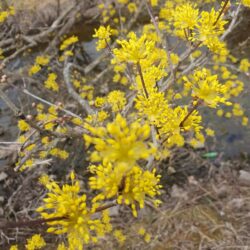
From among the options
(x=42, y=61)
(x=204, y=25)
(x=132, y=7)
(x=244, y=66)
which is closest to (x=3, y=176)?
(x=42, y=61)

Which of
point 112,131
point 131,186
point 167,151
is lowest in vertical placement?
point 167,151

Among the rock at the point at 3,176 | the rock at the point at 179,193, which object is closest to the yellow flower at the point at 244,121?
the rock at the point at 179,193

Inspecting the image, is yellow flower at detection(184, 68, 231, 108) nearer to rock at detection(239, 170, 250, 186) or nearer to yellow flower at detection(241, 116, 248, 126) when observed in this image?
rock at detection(239, 170, 250, 186)

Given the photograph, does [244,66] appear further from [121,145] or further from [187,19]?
[121,145]

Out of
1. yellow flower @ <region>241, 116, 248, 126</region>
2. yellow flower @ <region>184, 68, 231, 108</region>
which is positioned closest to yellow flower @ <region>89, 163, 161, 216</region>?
yellow flower @ <region>184, 68, 231, 108</region>

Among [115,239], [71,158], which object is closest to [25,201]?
[71,158]

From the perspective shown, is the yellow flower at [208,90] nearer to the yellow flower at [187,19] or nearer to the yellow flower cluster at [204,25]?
the yellow flower cluster at [204,25]

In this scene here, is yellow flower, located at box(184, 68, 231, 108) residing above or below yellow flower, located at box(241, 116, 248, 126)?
above

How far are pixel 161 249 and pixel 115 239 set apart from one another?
0.62 meters

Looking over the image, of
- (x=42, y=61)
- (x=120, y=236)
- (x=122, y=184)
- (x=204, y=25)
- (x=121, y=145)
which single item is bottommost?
(x=120, y=236)

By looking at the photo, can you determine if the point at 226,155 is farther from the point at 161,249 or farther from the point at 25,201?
the point at 25,201

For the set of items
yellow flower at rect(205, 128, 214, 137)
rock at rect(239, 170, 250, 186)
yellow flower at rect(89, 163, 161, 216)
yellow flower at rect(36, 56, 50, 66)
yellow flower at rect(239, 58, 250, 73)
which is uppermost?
yellow flower at rect(89, 163, 161, 216)

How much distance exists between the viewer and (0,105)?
735 cm

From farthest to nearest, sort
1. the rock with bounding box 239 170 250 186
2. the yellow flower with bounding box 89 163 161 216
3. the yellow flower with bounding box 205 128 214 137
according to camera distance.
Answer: the yellow flower with bounding box 205 128 214 137, the rock with bounding box 239 170 250 186, the yellow flower with bounding box 89 163 161 216
